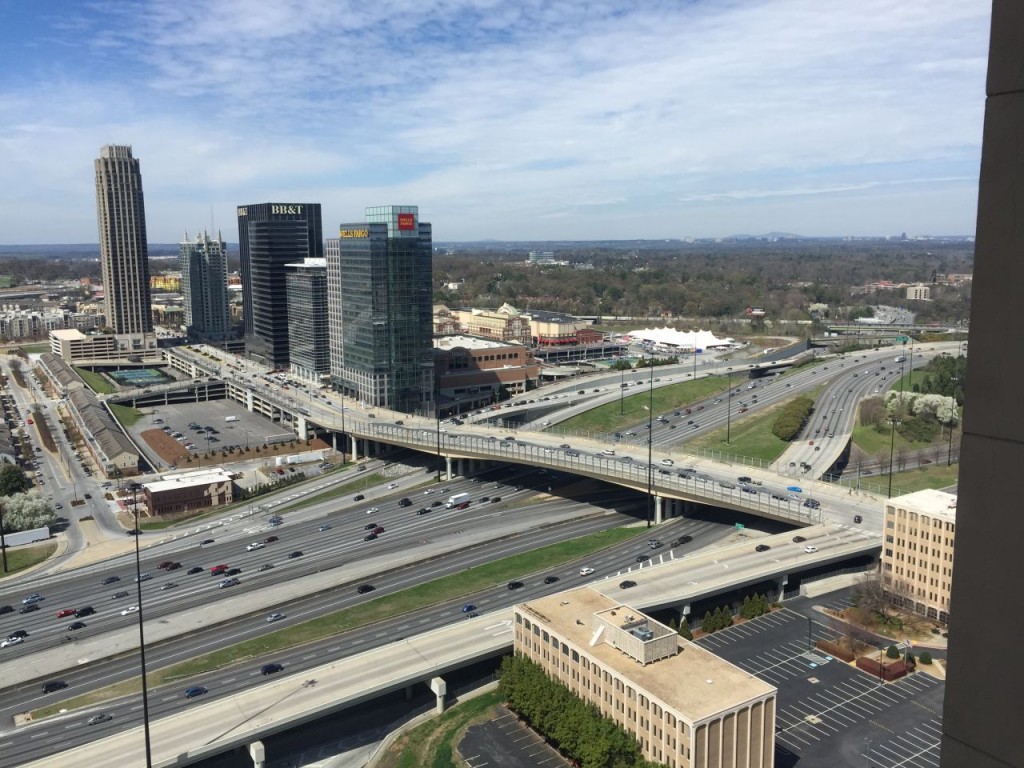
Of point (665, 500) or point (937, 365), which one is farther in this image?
point (937, 365)

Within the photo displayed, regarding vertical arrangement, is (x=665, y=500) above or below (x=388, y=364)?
below

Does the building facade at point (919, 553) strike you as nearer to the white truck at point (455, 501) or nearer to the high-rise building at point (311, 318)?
the white truck at point (455, 501)

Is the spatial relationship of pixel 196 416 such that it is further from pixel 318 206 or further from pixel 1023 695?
pixel 1023 695

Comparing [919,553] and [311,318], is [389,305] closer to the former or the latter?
[311,318]

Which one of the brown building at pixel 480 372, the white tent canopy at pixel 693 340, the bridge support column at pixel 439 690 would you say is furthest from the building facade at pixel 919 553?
the white tent canopy at pixel 693 340

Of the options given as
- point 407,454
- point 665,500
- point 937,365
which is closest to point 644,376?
point 937,365

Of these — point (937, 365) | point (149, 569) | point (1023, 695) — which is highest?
point (1023, 695)

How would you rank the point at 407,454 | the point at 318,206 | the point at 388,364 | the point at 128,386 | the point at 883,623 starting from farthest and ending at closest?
Result: the point at 318,206
the point at 128,386
the point at 388,364
the point at 407,454
the point at 883,623
